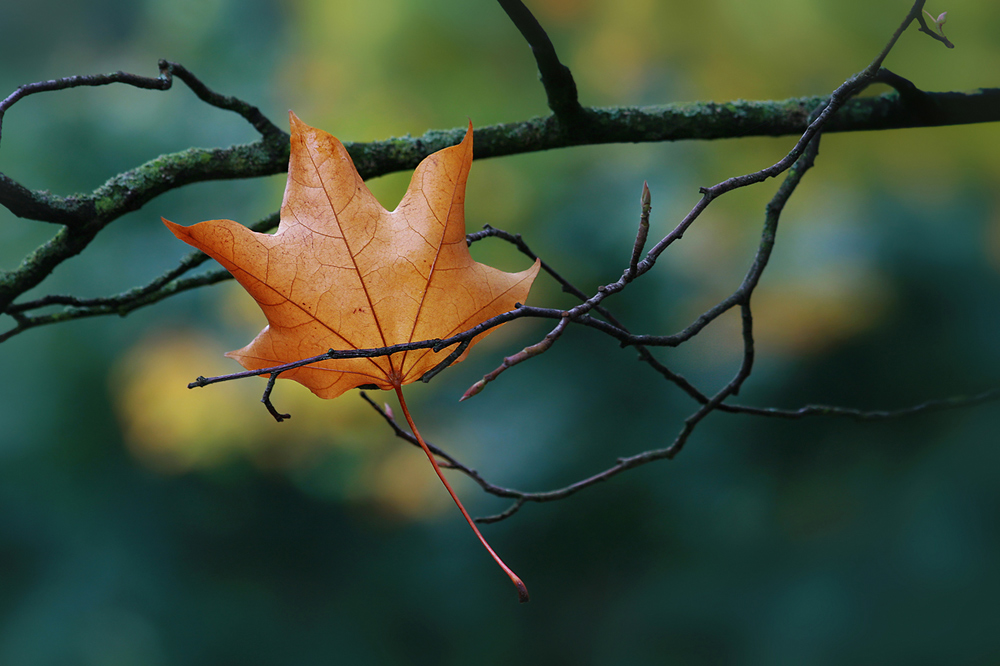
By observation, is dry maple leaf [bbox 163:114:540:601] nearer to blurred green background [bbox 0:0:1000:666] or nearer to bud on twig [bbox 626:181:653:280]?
bud on twig [bbox 626:181:653:280]

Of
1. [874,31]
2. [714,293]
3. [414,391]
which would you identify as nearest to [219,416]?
[414,391]

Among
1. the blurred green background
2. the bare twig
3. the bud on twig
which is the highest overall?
the blurred green background

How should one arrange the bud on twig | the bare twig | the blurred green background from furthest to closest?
the blurred green background
the bare twig
the bud on twig

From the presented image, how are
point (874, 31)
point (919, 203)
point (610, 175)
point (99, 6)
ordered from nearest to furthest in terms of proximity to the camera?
point (874, 31) → point (919, 203) → point (610, 175) → point (99, 6)

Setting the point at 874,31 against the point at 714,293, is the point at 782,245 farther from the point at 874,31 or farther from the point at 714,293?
the point at 874,31

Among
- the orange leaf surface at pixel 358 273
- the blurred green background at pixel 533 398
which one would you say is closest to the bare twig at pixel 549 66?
the orange leaf surface at pixel 358 273

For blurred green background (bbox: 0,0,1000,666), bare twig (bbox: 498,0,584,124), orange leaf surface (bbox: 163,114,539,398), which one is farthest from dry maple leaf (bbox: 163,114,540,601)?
blurred green background (bbox: 0,0,1000,666)
